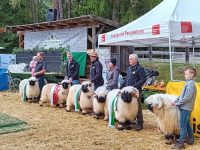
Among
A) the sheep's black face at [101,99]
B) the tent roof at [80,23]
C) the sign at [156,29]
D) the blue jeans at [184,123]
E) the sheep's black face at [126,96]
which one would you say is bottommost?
the blue jeans at [184,123]

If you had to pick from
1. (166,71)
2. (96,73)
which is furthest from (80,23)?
(96,73)

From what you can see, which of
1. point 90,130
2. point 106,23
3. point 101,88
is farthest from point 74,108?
point 106,23

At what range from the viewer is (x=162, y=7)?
36.4 ft

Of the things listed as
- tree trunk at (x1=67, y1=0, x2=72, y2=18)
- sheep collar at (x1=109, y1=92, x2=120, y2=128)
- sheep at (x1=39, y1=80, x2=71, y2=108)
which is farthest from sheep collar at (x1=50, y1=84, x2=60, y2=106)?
tree trunk at (x1=67, y1=0, x2=72, y2=18)

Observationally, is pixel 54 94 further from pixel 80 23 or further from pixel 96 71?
pixel 80 23

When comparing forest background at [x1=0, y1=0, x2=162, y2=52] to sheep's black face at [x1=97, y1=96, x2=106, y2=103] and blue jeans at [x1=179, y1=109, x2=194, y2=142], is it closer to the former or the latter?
sheep's black face at [x1=97, y1=96, x2=106, y2=103]

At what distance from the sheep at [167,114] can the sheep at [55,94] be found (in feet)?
15.9

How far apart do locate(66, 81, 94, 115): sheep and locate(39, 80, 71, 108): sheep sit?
1.45 feet

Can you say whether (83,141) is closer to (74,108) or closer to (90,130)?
(90,130)

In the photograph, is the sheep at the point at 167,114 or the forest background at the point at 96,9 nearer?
the sheep at the point at 167,114

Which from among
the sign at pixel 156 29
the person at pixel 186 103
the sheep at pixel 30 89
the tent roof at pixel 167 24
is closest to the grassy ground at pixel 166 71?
the sheep at pixel 30 89

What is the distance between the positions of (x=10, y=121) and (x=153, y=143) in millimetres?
3980

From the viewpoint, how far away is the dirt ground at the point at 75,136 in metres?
7.29

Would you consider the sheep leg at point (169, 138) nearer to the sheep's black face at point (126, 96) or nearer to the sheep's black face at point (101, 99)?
the sheep's black face at point (126, 96)
